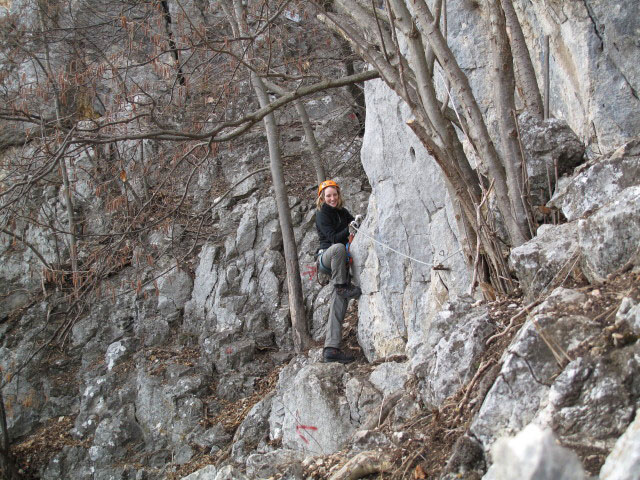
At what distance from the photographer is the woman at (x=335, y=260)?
6559 mm

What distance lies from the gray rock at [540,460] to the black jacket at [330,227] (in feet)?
16.8

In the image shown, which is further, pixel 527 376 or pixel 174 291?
pixel 174 291

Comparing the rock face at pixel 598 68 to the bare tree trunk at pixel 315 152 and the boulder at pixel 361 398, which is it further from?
the bare tree trunk at pixel 315 152

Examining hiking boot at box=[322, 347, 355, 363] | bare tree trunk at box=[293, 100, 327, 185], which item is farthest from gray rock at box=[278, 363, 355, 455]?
bare tree trunk at box=[293, 100, 327, 185]

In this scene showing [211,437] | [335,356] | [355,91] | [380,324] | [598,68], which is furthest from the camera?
[355,91]

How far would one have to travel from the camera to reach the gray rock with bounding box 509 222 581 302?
3.28 meters

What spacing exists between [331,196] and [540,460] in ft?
17.3

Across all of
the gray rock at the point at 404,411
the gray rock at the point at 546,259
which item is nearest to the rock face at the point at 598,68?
the gray rock at the point at 546,259

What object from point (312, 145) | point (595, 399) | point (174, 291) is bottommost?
point (595, 399)

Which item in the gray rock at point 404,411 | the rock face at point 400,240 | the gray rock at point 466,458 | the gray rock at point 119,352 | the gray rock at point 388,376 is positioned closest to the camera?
the gray rock at point 466,458

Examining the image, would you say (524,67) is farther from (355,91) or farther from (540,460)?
(355,91)

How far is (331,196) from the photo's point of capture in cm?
677

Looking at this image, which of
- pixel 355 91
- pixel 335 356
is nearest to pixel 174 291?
pixel 335 356

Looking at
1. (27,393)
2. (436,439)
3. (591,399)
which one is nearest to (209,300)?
(27,393)
